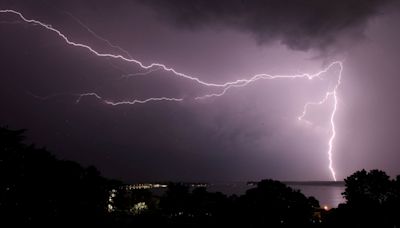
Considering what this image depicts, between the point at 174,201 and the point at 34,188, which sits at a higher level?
the point at 34,188

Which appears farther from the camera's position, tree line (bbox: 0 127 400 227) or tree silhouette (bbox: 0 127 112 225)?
tree line (bbox: 0 127 400 227)

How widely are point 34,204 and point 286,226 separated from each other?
52.0ft

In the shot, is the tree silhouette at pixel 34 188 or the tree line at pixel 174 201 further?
the tree line at pixel 174 201

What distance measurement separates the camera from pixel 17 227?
66.0ft

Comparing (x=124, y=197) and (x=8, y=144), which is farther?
(x=124, y=197)

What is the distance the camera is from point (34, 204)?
2364 centimetres

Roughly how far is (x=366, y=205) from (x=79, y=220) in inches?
688

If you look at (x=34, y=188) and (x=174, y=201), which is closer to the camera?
(x=34, y=188)

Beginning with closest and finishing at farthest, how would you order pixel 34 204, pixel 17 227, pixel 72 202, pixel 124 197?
pixel 17 227 → pixel 34 204 → pixel 72 202 → pixel 124 197

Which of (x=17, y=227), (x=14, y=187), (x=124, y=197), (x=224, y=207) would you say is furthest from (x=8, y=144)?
(x=124, y=197)

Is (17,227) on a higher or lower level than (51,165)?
lower

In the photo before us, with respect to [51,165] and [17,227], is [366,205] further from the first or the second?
[51,165]

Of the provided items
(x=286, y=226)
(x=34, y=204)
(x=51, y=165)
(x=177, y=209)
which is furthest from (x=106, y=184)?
(x=286, y=226)

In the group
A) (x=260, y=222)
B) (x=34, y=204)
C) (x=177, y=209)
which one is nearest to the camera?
(x=34, y=204)
